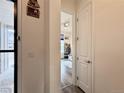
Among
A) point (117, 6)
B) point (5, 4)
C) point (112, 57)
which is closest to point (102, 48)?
point (112, 57)

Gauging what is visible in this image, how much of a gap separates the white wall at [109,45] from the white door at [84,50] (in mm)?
381

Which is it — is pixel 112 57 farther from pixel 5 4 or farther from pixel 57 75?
pixel 5 4

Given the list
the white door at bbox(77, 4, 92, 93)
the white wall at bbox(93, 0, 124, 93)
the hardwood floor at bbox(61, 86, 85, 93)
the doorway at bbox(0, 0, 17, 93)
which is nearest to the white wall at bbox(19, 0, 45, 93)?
the doorway at bbox(0, 0, 17, 93)

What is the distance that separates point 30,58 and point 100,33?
1943 millimetres

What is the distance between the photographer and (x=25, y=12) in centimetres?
212

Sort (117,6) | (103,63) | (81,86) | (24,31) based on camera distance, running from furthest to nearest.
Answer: (81,86) → (103,63) → (117,6) → (24,31)

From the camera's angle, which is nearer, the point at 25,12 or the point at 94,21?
the point at 25,12

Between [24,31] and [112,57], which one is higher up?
[24,31]

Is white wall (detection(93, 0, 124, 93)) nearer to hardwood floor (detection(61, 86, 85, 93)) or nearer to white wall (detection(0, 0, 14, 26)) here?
hardwood floor (detection(61, 86, 85, 93))

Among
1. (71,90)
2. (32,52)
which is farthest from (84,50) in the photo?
(32,52)

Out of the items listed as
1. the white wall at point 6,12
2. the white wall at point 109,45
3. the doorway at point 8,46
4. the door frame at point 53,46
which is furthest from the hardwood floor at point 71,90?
the white wall at point 6,12

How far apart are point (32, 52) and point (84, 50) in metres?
2.39

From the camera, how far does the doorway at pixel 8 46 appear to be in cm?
191

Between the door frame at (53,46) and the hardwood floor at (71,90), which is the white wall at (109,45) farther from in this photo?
the door frame at (53,46)
